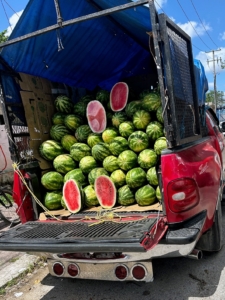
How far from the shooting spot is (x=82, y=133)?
4555 millimetres

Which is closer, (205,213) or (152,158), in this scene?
(205,213)

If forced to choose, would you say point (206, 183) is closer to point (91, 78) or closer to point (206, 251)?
point (206, 251)

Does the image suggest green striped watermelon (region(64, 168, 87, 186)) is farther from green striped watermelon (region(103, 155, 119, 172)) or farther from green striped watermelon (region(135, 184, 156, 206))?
green striped watermelon (region(135, 184, 156, 206))

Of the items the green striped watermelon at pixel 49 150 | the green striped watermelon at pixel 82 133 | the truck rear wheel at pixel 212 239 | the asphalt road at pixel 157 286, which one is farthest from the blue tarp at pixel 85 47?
the asphalt road at pixel 157 286

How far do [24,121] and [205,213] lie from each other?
2873 mm

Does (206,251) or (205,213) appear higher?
(205,213)

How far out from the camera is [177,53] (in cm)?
330

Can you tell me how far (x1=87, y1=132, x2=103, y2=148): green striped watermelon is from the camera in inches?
175

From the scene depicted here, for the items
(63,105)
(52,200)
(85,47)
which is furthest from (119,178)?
(85,47)

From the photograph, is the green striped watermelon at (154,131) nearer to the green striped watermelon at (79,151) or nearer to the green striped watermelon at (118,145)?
the green striped watermelon at (118,145)

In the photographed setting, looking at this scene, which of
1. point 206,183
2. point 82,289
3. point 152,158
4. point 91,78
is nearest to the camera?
point 206,183

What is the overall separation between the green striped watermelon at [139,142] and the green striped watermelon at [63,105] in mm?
1356

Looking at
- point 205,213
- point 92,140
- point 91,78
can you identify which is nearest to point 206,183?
point 205,213

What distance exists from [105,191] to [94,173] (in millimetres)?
305
